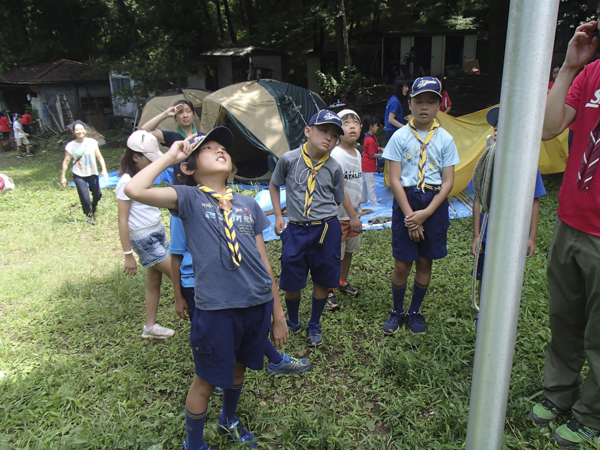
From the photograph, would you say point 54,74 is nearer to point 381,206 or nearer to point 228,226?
point 381,206

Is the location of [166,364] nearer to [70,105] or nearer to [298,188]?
[298,188]

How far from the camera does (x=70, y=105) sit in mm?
Answer: 21328

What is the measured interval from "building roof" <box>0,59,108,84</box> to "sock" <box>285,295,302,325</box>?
20.5 meters

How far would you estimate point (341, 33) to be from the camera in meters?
15.4

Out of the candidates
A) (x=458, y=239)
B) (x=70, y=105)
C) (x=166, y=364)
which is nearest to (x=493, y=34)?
(x=458, y=239)

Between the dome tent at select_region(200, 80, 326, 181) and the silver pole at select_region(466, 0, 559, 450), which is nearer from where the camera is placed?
the silver pole at select_region(466, 0, 559, 450)

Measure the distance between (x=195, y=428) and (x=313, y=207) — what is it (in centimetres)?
156

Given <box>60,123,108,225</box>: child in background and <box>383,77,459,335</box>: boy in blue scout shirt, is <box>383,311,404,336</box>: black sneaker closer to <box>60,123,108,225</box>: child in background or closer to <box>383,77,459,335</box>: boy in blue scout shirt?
<box>383,77,459,335</box>: boy in blue scout shirt

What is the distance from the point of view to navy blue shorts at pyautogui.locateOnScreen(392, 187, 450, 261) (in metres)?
2.93

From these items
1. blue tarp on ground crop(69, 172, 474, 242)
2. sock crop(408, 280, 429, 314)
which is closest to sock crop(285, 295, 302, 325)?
sock crop(408, 280, 429, 314)

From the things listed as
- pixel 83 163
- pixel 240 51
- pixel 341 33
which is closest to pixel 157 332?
pixel 83 163

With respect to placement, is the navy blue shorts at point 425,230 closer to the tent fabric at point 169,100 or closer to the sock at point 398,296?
the sock at point 398,296

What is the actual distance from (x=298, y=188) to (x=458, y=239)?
292cm

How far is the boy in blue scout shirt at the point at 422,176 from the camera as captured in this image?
113 inches
